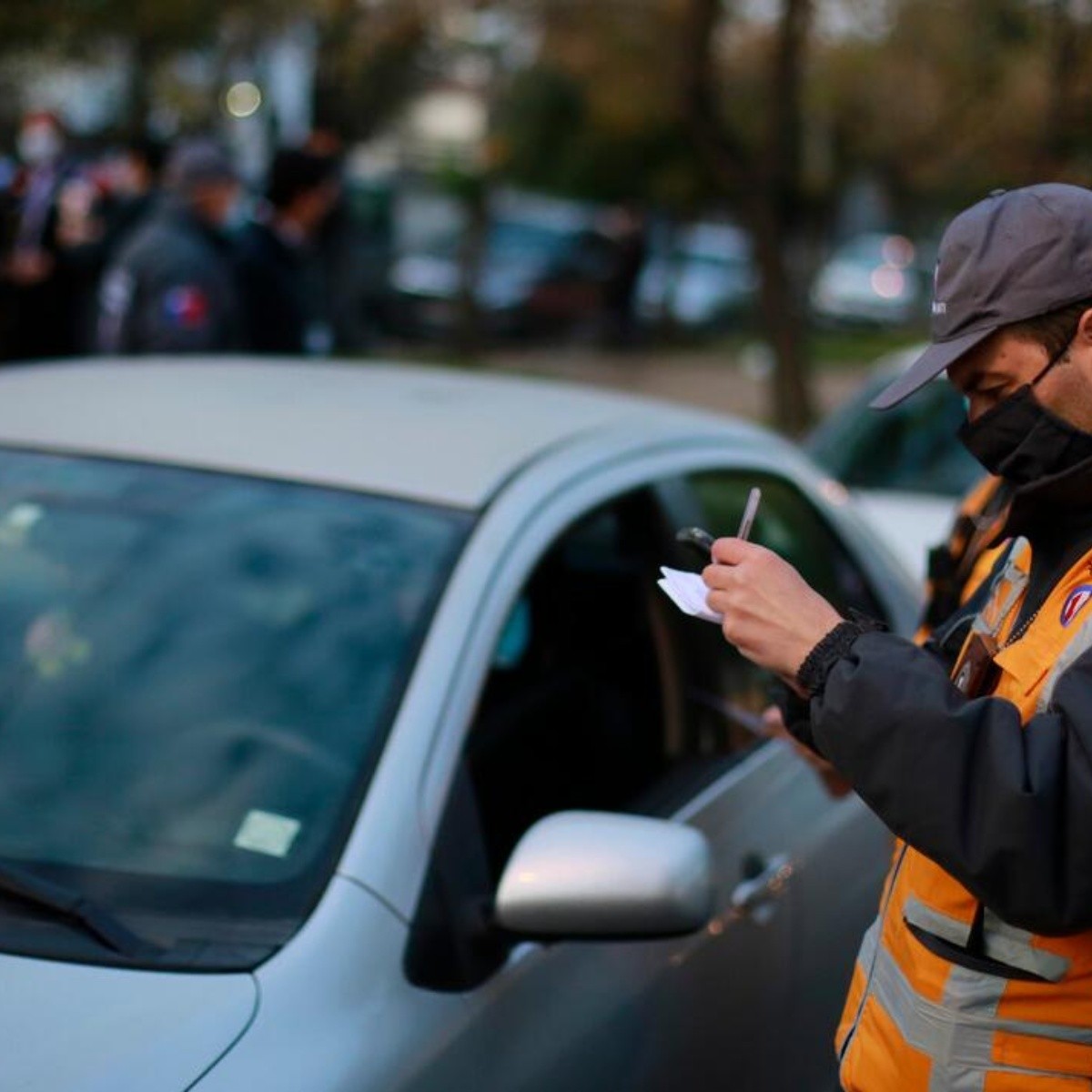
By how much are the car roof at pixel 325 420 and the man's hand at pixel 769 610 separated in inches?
41.5

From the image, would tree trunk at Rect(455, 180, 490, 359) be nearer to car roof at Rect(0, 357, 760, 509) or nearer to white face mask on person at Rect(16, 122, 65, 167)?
white face mask on person at Rect(16, 122, 65, 167)

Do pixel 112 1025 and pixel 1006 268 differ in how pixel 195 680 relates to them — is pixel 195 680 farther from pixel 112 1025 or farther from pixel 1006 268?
pixel 1006 268

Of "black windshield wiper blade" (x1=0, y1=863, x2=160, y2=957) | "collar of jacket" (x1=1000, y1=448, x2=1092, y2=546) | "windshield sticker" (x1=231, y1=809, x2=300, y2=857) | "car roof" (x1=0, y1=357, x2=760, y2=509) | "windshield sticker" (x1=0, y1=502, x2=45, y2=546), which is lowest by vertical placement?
"black windshield wiper blade" (x1=0, y1=863, x2=160, y2=957)

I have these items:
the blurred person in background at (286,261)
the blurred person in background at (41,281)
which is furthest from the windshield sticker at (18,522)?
the blurred person in background at (41,281)

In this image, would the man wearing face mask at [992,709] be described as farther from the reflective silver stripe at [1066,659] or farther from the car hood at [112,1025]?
the car hood at [112,1025]

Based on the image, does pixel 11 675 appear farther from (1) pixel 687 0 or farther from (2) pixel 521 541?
(1) pixel 687 0

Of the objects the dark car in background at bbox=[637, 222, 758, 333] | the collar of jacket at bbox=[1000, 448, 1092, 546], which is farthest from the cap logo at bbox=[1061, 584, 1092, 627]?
the dark car in background at bbox=[637, 222, 758, 333]

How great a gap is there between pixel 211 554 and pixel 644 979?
91 cm

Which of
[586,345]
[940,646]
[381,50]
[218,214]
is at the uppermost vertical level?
[940,646]

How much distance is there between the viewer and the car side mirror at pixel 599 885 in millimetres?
2342

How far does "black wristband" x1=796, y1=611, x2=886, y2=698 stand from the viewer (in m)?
1.85

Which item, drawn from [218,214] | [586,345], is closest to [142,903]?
[218,214]

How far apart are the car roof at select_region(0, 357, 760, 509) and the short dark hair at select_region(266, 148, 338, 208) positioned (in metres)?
2.80

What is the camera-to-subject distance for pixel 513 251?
23.2 metres
